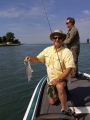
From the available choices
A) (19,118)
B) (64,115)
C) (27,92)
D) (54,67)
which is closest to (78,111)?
(64,115)

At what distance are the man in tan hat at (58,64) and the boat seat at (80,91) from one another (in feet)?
1.89

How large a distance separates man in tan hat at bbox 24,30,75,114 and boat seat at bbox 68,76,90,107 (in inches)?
22.6

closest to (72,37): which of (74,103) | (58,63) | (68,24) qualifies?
(68,24)

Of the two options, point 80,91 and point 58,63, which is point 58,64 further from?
point 80,91

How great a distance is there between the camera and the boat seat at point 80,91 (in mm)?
4492

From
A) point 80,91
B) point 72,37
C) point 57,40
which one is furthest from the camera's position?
point 72,37

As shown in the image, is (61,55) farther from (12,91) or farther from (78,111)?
(12,91)

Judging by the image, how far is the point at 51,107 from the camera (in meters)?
4.21

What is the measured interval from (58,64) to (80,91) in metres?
1.76

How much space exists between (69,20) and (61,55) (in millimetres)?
2630

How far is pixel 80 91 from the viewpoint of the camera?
535 cm

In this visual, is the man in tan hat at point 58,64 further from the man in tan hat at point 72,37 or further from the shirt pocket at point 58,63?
the man in tan hat at point 72,37

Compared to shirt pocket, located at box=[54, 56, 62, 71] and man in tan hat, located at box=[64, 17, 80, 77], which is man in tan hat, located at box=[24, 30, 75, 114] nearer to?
shirt pocket, located at box=[54, 56, 62, 71]

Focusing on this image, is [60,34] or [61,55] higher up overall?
[60,34]
